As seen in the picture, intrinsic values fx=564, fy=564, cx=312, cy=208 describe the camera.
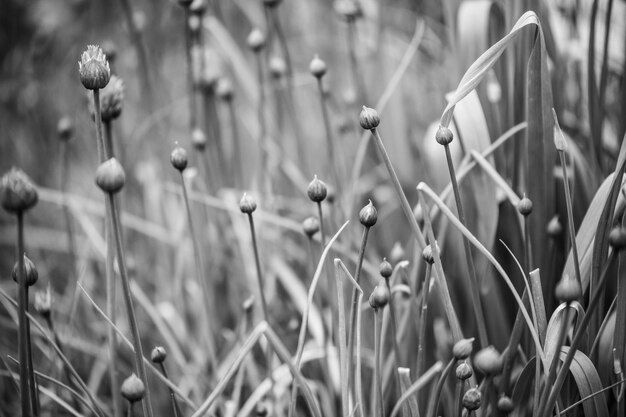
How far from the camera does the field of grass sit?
0.72 metres

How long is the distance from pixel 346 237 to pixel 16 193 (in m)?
0.68

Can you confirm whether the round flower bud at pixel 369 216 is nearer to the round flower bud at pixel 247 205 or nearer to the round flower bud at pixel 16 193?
the round flower bud at pixel 247 205

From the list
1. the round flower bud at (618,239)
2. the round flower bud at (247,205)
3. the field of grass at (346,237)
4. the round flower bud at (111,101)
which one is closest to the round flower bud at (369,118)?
the field of grass at (346,237)

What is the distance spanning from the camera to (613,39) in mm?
1581

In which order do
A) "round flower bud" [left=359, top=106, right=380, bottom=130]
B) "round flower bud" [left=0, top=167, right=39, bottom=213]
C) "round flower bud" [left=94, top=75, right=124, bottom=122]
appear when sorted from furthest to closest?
"round flower bud" [left=94, top=75, right=124, bottom=122] < "round flower bud" [left=359, top=106, right=380, bottom=130] < "round flower bud" [left=0, top=167, right=39, bottom=213]

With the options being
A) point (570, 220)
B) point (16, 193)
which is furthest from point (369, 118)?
point (16, 193)

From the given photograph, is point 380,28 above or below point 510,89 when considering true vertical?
above

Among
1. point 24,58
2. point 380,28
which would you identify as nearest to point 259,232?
point 380,28

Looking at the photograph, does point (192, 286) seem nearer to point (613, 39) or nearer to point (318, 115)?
point (318, 115)

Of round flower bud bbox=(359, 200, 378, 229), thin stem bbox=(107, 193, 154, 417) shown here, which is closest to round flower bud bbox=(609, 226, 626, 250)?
round flower bud bbox=(359, 200, 378, 229)

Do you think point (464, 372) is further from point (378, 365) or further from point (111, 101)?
point (111, 101)

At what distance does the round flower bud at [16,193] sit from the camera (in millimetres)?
549

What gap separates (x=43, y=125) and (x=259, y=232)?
1.23 m

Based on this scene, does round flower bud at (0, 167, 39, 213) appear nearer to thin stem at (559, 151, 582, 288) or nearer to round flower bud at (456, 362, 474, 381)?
round flower bud at (456, 362, 474, 381)
